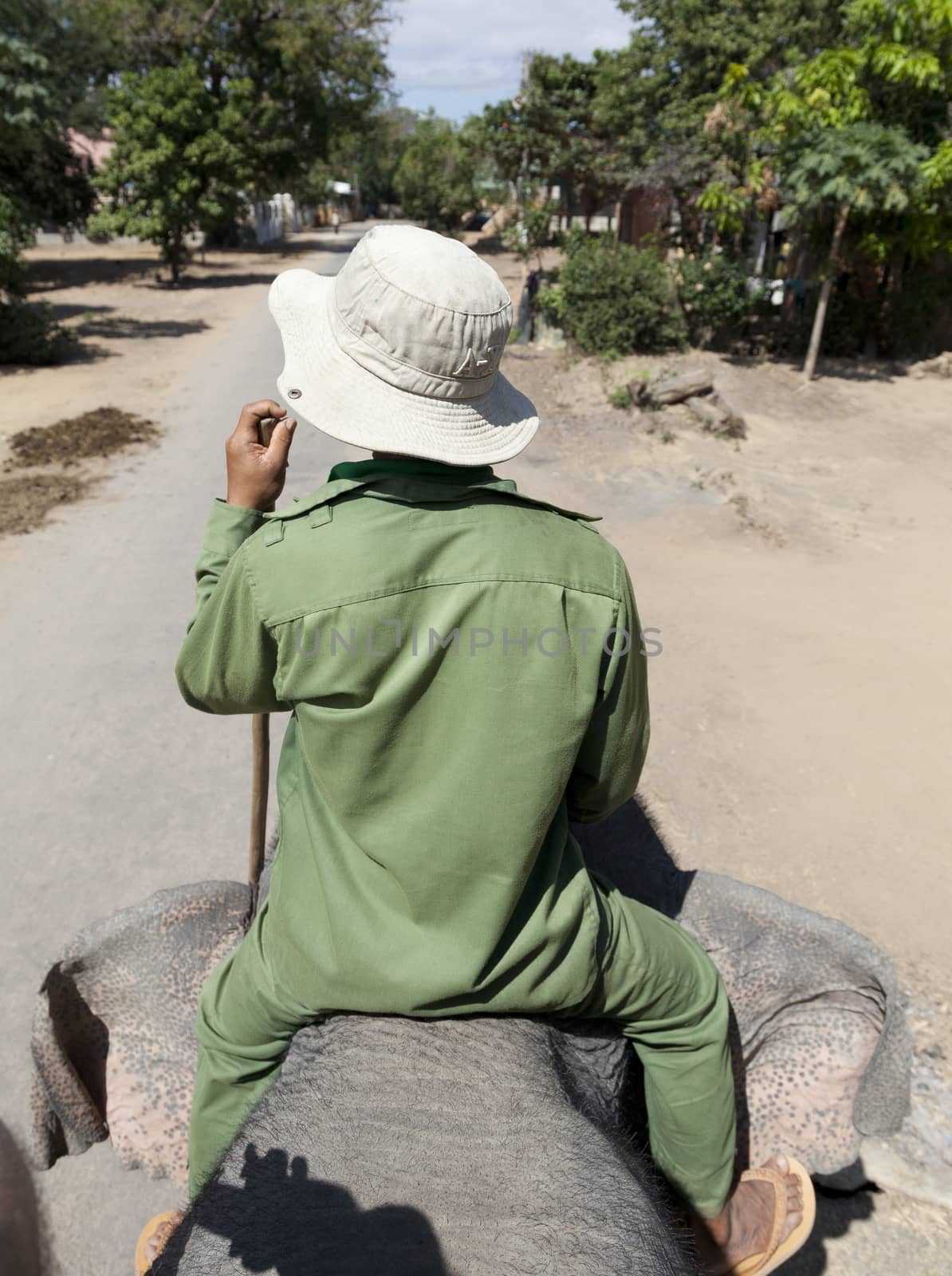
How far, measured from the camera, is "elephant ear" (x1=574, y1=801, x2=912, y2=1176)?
180cm

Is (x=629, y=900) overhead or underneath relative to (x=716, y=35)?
underneath

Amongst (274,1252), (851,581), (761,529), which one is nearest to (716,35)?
(761,529)

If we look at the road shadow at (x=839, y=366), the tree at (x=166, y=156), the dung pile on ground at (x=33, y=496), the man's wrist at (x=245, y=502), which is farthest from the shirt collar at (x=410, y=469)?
the tree at (x=166, y=156)

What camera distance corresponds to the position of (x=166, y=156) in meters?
19.3

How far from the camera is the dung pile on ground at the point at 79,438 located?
318 inches

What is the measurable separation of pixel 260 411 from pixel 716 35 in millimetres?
15544

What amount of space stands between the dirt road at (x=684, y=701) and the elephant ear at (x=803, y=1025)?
637 mm

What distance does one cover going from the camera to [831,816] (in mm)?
3934

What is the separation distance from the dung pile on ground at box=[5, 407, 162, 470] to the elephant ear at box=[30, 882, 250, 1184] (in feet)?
22.9

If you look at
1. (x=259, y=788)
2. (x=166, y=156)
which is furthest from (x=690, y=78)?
(x=259, y=788)

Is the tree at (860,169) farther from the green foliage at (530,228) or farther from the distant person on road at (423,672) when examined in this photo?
the distant person on road at (423,672)

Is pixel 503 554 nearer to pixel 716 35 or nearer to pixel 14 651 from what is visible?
pixel 14 651

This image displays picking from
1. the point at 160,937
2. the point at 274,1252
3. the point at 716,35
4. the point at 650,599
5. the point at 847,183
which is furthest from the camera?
the point at 716,35

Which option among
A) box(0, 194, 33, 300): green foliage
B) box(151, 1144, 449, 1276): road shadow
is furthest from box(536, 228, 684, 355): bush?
box(151, 1144, 449, 1276): road shadow
